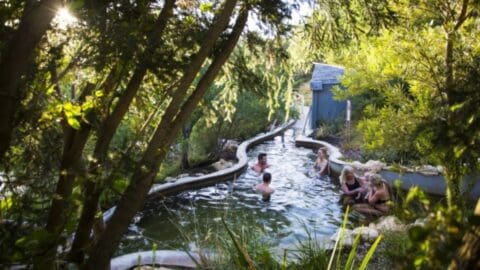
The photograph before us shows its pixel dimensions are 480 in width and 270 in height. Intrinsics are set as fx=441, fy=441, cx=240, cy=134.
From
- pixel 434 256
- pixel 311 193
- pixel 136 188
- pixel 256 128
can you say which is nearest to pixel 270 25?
pixel 136 188

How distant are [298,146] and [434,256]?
701 inches

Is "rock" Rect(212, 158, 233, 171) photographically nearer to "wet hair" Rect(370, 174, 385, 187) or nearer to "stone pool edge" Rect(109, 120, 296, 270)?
"stone pool edge" Rect(109, 120, 296, 270)

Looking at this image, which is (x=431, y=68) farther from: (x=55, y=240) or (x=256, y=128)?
(x=256, y=128)

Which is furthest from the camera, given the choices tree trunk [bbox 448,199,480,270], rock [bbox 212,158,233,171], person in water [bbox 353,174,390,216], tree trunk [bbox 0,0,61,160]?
rock [bbox 212,158,233,171]

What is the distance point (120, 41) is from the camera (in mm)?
2527

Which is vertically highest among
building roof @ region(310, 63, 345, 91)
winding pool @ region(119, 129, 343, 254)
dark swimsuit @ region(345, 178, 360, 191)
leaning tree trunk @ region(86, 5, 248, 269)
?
building roof @ region(310, 63, 345, 91)

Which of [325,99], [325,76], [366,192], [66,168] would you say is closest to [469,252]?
[66,168]

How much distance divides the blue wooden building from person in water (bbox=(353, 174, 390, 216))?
1191cm

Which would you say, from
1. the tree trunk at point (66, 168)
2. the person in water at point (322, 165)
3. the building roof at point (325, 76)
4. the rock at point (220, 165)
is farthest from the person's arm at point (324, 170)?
the tree trunk at point (66, 168)

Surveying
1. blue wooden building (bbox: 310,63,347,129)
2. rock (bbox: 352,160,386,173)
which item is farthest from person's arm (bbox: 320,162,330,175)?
blue wooden building (bbox: 310,63,347,129)

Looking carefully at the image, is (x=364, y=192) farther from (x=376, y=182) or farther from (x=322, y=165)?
(x=322, y=165)

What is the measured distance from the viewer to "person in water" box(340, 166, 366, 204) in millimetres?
9584

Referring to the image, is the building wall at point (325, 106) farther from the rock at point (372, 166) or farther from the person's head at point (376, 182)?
the person's head at point (376, 182)

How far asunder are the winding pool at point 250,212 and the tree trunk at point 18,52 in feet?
14.4
